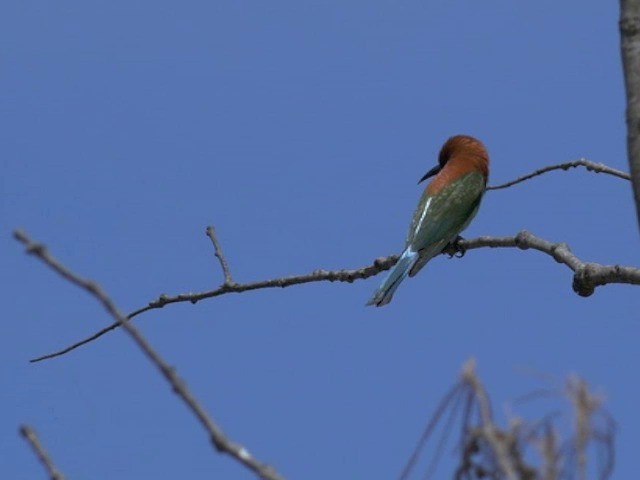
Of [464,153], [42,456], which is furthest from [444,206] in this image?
[42,456]

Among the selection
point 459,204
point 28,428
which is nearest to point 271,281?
point 459,204

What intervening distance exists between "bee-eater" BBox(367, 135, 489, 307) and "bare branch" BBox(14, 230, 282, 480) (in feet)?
15.1

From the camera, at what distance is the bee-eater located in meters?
5.95

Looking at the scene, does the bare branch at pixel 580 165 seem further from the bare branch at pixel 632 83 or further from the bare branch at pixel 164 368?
the bare branch at pixel 164 368

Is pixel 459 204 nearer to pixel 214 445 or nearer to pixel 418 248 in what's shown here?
pixel 418 248

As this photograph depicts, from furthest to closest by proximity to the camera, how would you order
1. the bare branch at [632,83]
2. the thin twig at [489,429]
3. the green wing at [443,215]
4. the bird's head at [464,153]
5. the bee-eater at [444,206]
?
the bird's head at [464,153]
the green wing at [443,215]
the bee-eater at [444,206]
the bare branch at [632,83]
the thin twig at [489,429]

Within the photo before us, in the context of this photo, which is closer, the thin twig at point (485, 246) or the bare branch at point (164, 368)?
the bare branch at point (164, 368)

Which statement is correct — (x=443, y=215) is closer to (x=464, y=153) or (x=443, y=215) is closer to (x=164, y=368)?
(x=464, y=153)

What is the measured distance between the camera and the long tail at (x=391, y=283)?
5.60 meters

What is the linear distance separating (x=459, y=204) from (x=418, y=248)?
668 millimetres

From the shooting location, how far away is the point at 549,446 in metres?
0.89

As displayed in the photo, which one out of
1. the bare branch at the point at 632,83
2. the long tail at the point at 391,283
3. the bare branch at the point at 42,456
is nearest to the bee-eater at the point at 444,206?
the long tail at the point at 391,283

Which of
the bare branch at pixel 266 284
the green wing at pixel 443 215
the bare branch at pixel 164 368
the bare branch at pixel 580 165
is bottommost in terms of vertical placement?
the bare branch at pixel 164 368

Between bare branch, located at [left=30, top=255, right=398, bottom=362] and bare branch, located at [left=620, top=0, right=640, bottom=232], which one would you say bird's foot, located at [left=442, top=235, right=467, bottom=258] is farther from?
bare branch, located at [left=620, top=0, right=640, bottom=232]
